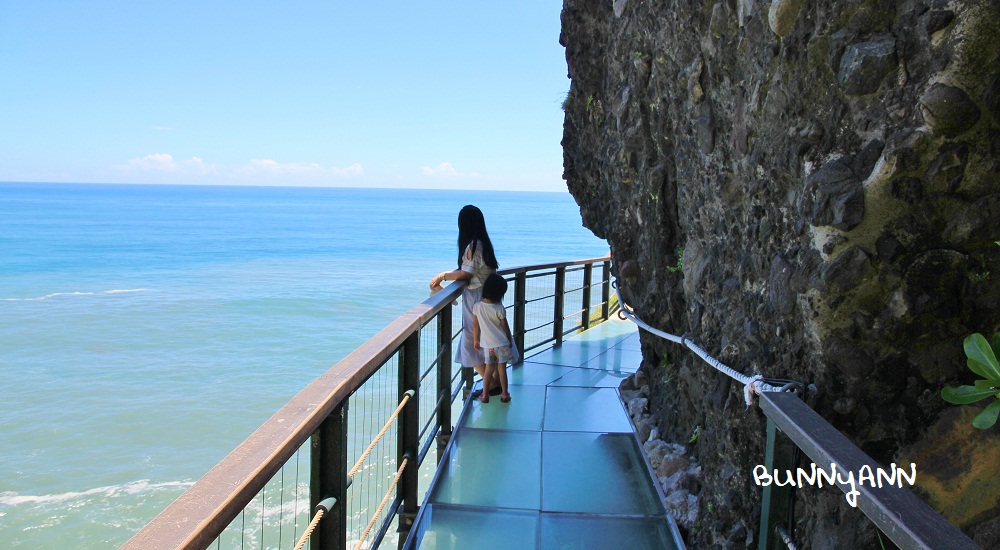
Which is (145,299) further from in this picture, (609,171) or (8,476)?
(609,171)

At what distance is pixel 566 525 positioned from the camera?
11.6 ft

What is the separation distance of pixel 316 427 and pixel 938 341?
1.86 meters

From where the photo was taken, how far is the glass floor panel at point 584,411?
4.87 meters

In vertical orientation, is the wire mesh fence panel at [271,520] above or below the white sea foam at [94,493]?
above

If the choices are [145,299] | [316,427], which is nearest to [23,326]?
[145,299]

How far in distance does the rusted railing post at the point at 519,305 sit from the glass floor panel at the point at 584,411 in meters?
0.88

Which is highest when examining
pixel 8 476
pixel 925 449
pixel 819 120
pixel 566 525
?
pixel 819 120

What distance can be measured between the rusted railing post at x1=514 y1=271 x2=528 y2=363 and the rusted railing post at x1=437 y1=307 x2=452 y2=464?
6.14 feet

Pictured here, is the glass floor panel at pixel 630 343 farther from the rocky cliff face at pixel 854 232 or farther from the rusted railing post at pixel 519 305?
the rocky cliff face at pixel 854 232

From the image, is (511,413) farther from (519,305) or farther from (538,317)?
(538,317)

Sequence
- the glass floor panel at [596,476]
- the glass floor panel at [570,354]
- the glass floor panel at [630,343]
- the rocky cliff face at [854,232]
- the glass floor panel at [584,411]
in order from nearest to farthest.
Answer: the rocky cliff face at [854,232] → the glass floor panel at [596,476] → the glass floor panel at [584,411] → the glass floor panel at [570,354] → the glass floor panel at [630,343]

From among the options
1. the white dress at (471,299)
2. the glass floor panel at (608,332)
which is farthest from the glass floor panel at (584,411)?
the glass floor panel at (608,332)

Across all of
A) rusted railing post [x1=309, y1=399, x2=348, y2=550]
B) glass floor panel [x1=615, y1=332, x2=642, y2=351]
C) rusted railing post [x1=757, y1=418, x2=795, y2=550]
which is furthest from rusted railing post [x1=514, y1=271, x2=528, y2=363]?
rusted railing post [x1=309, y1=399, x2=348, y2=550]

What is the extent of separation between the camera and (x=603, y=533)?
344 centimetres
